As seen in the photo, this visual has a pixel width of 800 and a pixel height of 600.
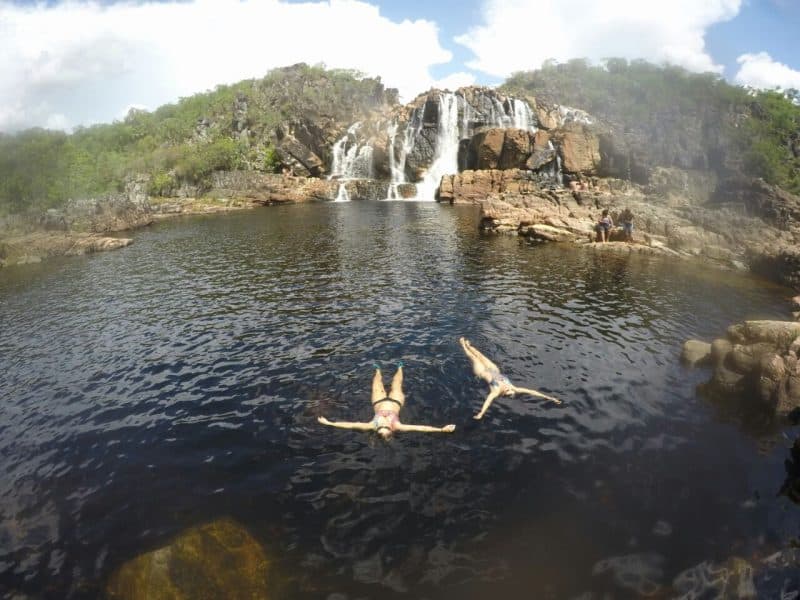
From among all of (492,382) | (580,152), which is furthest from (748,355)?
(580,152)

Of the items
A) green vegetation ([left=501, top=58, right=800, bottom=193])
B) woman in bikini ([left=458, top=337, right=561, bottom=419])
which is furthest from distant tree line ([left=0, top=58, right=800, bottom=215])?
woman in bikini ([left=458, top=337, right=561, bottom=419])

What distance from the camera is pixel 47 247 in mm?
44312

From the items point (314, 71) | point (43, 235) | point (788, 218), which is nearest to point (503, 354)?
point (788, 218)

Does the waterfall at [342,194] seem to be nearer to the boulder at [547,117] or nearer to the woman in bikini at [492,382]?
the boulder at [547,117]

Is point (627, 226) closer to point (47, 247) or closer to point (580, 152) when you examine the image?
point (580, 152)

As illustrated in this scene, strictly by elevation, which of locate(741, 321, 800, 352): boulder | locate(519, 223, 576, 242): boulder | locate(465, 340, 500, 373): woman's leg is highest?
locate(519, 223, 576, 242): boulder

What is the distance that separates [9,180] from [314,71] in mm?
95409

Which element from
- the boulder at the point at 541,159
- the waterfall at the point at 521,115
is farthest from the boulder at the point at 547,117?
the boulder at the point at 541,159

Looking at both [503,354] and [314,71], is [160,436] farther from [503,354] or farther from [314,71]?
[314,71]

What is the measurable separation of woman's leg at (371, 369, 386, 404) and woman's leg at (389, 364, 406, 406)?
0.31 metres

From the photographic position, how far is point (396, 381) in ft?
50.7

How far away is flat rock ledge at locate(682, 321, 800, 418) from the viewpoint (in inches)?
550

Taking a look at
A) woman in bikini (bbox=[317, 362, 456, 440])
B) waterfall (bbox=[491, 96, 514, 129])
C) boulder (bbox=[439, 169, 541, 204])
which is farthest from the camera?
waterfall (bbox=[491, 96, 514, 129])

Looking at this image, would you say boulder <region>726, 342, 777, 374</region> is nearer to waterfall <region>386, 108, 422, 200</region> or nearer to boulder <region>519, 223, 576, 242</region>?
boulder <region>519, 223, 576, 242</region>
